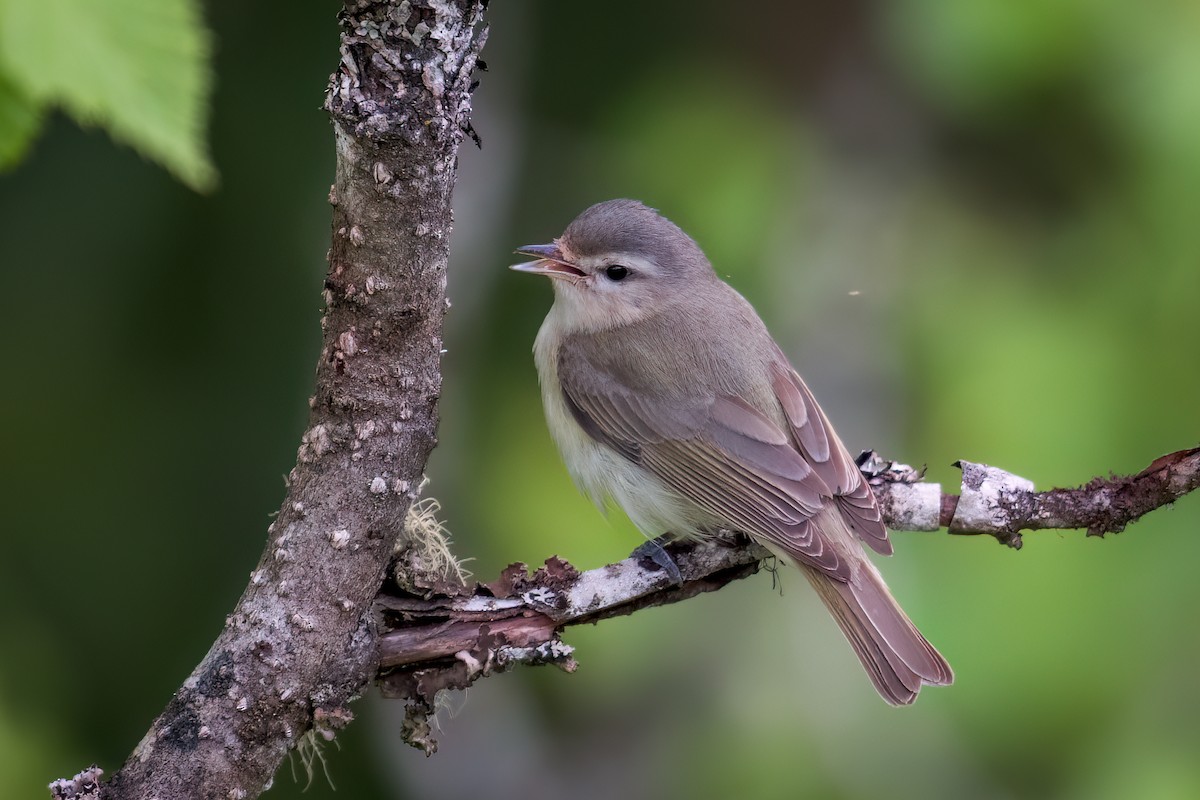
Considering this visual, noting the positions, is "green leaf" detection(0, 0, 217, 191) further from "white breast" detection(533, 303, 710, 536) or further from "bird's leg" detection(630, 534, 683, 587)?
"white breast" detection(533, 303, 710, 536)

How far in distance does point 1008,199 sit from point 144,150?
14.4 feet

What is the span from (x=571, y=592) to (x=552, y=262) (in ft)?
5.48

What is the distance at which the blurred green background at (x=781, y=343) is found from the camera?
3773 millimetres

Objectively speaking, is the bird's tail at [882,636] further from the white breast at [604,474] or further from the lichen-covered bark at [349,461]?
the lichen-covered bark at [349,461]

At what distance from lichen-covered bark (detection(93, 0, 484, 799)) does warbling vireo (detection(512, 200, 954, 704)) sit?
4.71 feet

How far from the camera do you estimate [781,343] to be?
482 centimetres

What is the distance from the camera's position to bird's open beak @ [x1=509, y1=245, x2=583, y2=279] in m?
4.07

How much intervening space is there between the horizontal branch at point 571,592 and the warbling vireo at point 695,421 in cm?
42

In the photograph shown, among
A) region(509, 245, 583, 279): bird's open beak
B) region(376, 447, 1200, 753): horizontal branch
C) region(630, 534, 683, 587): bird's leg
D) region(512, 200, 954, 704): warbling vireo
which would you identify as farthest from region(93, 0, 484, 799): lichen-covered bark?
region(509, 245, 583, 279): bird's open beak

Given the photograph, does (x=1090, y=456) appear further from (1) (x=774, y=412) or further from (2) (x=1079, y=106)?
(2) (x=1079, y=106)

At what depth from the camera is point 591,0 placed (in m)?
4.95

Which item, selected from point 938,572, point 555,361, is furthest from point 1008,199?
point 555,361

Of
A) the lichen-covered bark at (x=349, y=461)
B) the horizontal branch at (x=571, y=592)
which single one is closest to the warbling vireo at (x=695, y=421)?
the horizontal branch at (x=571, y=592)

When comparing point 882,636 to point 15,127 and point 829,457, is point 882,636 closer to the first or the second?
point 829,457
